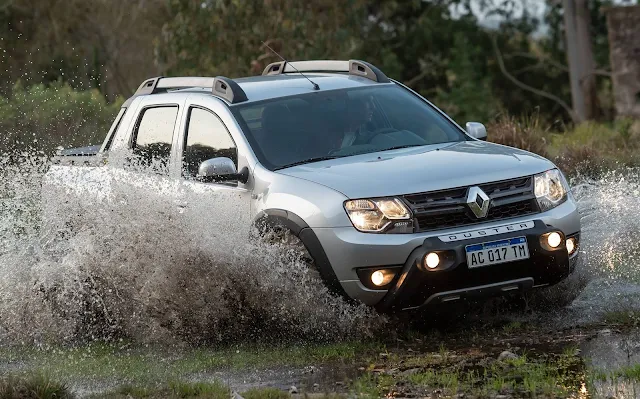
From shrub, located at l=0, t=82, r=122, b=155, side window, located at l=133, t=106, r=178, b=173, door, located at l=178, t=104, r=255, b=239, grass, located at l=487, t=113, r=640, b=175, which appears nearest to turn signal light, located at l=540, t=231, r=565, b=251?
door, located at l=178, t=104, r=255, b=239

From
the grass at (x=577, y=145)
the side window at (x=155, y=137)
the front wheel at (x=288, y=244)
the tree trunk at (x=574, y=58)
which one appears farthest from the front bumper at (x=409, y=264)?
the tree trunk at (x=574, y=58)

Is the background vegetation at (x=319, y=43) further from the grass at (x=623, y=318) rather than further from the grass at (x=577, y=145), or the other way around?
the grass at (x=623, y=318)

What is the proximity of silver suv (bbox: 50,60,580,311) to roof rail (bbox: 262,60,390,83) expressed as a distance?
186mm

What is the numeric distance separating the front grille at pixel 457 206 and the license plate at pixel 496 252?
0.19m

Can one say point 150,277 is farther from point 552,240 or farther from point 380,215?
point 552,240

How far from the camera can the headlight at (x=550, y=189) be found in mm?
7820

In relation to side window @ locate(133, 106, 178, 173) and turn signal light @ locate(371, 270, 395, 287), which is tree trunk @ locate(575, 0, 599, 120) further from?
turn signal light @ locate(371, 270, 395, 287)

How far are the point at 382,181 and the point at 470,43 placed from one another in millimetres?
26187

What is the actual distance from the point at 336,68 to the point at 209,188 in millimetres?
1899

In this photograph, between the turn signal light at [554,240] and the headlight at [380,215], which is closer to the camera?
the headlight at [380,215]

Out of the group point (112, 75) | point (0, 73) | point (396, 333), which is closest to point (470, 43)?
point (112, 75)

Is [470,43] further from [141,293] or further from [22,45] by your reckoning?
[141,293]

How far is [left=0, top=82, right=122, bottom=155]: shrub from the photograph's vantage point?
704 inches

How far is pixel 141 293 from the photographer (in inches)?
322
